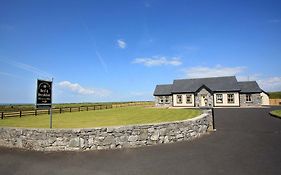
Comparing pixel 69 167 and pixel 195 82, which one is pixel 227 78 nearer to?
pixel 195 82

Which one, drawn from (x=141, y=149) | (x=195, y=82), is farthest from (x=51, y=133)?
(x=195, y=82)

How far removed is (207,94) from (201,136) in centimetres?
3149

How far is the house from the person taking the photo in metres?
40.0

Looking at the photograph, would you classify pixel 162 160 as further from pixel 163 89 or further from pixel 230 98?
pixel 163 89

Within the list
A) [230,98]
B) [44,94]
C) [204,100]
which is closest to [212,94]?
[204,100]

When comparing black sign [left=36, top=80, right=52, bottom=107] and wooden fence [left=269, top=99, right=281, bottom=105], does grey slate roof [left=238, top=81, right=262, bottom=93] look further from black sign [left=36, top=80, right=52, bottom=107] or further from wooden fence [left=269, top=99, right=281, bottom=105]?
black sign [left=36, top=80, right=52, bottom=107]

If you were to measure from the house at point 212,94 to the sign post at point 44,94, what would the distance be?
34.9 meters

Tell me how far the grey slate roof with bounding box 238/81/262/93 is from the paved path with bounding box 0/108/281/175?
33.9 m

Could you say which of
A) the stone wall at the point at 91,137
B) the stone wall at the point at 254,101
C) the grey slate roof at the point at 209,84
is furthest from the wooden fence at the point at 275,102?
the stone wall at the point at 91,137

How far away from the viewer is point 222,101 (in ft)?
134

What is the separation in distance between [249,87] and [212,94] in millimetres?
7812

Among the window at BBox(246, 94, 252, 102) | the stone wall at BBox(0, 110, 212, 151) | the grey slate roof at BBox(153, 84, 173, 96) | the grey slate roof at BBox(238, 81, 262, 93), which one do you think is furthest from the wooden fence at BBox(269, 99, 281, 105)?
the stone wall at BBox(0, 110, 212, 151)

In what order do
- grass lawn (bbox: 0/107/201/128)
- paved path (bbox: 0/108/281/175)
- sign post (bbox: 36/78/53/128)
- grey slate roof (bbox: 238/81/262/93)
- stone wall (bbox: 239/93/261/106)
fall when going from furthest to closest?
grey slate roof (bbox: 238/81/262/93) < stone wall (bbox: 239/93/261/106) < grass lawn (bbox: 0/107/201/128) < sign post (bbox: 36/78/53/128) < paved path (bbox: 0/108/281/175)

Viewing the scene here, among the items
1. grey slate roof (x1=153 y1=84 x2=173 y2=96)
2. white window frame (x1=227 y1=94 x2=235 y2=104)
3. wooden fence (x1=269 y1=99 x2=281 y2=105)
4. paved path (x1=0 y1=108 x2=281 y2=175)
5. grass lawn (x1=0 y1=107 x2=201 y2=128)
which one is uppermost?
grey slate roof (x1=153 y1=84 x2=173 y2=96)
